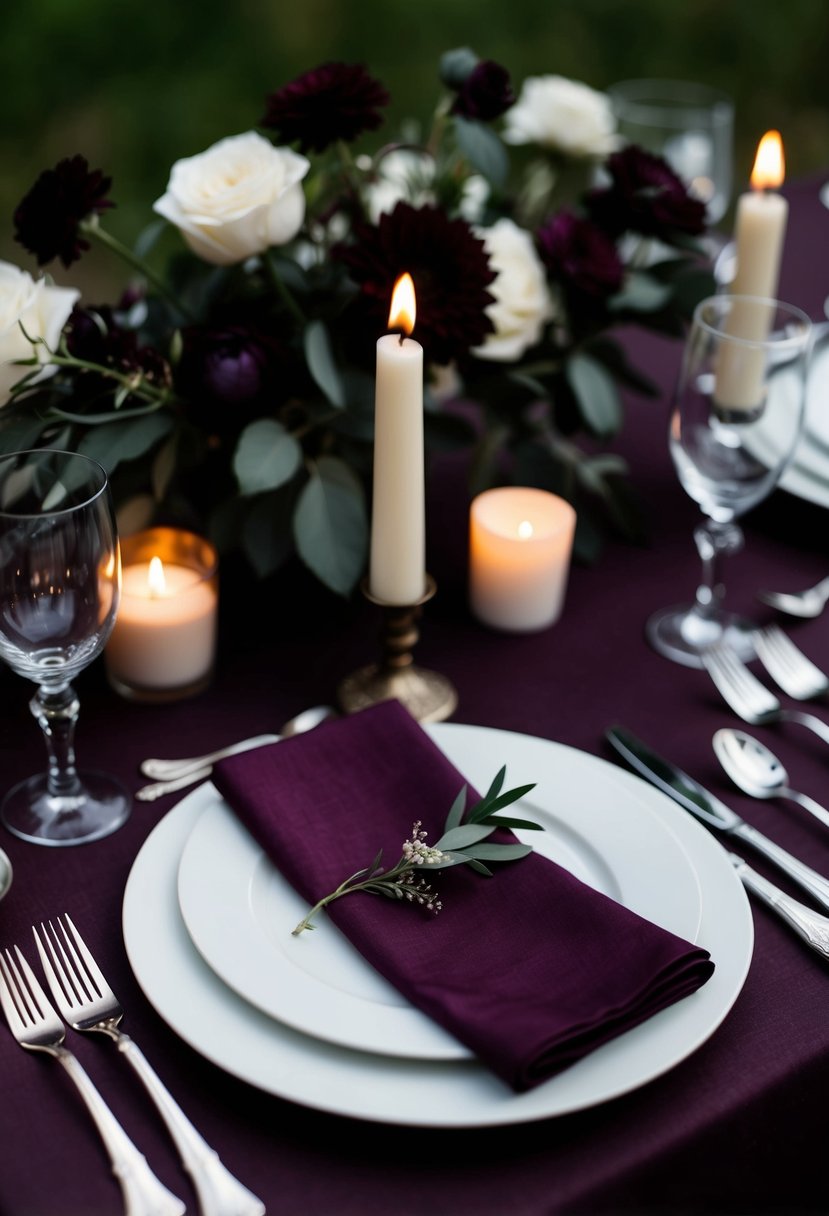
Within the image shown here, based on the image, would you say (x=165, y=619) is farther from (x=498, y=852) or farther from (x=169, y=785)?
(x=498, y=852)

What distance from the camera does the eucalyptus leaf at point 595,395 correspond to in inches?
50.0

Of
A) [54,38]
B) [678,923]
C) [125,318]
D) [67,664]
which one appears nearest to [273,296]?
[125,318]

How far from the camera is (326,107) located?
1.11m

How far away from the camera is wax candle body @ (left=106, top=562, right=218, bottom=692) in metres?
1.06

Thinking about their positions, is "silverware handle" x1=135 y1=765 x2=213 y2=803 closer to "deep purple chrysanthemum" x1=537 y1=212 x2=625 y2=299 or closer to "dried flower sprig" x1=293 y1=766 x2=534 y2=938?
"dried flower sprig" x1=293 y1=766 x2=534 y2=938

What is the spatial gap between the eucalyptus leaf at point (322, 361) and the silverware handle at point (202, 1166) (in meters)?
0.54

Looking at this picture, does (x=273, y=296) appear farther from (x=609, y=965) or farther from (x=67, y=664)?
(x=609, y=965)

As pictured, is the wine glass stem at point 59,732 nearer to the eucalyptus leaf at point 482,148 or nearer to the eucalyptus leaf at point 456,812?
the eucalyptus leaf at point 456,812

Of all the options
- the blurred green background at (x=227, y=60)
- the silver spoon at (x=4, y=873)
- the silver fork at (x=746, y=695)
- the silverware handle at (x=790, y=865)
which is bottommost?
the blurred green background at (x=227, y=60)

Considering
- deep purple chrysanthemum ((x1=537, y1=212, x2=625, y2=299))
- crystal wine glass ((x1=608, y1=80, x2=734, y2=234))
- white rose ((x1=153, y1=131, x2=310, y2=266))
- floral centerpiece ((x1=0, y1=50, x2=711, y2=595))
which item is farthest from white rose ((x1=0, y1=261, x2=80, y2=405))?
crystal wine glass ((x1=608, y1=80, x2=734, y2=234))

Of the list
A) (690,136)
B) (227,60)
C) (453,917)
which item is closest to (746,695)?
(453,917)

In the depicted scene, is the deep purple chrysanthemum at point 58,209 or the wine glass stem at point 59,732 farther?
the deep purple chrysanthemum at point 58,209

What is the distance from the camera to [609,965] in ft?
2.51

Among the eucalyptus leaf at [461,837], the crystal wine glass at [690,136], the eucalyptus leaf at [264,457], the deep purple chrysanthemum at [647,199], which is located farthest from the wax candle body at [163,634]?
the crystal wine glass at [690,136]
